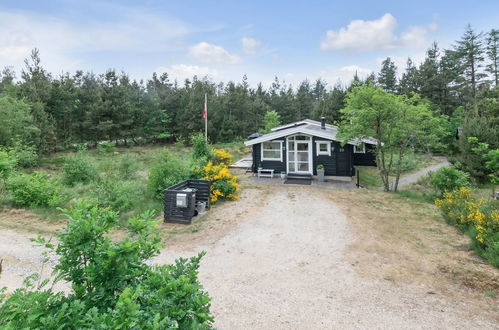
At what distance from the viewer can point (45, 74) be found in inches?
1014

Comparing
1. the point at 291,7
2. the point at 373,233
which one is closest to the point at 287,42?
the point at 291,7

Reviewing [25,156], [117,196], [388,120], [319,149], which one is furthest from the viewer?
[25,156]

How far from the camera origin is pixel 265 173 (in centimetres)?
1552

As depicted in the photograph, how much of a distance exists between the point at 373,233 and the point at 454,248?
1.83 meters

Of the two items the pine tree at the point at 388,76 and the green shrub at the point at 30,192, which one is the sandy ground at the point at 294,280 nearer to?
the green shrub at the point at 30,192

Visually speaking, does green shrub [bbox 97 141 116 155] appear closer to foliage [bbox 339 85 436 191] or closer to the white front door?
the white front door

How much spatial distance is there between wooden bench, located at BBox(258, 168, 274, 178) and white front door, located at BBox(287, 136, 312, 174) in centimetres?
103

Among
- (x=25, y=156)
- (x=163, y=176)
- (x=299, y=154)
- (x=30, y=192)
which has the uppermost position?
(x=25, y=156)

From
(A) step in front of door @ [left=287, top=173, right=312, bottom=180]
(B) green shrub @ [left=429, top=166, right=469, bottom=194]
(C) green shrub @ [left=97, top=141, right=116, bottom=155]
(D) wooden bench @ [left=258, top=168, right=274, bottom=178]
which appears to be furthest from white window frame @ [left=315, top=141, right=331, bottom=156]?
(C) green shrub @ [left=97, top=141, right=116, bottom=155]

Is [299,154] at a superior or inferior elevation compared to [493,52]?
inferior


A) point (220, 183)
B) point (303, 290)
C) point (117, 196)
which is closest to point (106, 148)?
point (117, 196)

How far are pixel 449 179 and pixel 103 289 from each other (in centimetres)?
1221

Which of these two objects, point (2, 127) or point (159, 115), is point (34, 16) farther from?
point (159, 115)

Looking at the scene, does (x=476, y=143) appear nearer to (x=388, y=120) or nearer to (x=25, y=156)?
(x=388, y=120)
